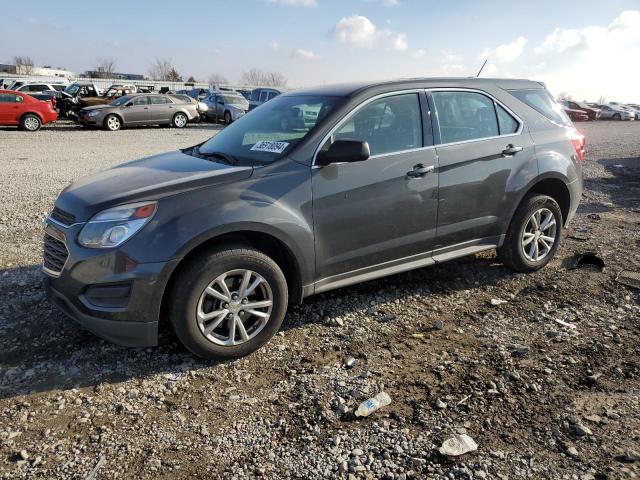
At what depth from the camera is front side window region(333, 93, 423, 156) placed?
3853mm

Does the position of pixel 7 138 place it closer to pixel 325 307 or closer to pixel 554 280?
pixel 325 307

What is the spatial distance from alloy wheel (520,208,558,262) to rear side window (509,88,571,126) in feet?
3.08

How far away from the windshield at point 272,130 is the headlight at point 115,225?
902 millimetres

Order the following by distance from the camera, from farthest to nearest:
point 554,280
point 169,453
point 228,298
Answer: point 554,280 < point 228,298 < point 169,453

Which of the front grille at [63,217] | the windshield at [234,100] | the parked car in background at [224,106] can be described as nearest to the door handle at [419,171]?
the front grille at [63,217]

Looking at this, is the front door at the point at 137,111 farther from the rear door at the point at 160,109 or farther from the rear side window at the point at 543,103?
the rear side window at the point at 543,103

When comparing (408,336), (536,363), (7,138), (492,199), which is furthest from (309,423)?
(7,138)

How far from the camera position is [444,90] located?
432 centimetres

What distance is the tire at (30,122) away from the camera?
19.4 metres

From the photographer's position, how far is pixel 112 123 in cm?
2106

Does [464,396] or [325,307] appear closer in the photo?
[464,396]

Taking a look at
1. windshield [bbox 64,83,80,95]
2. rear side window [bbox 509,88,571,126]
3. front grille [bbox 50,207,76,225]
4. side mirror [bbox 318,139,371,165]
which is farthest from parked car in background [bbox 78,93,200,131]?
side mirror [bbox 318,139,371,165]

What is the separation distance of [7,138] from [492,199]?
17173mm

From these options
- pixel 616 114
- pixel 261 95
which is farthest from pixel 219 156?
pixel 616 114
